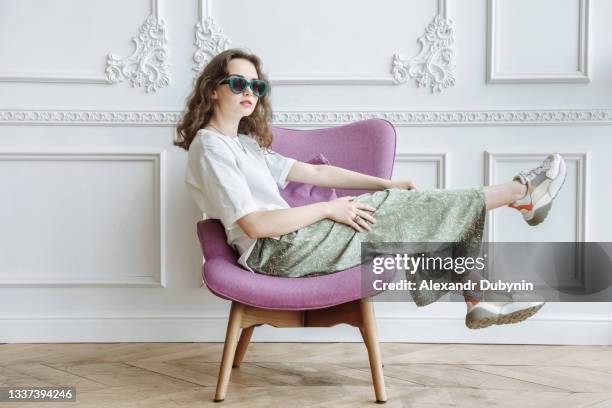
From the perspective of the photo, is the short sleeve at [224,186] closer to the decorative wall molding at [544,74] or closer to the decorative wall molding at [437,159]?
the decorative wall molding at [437,159]

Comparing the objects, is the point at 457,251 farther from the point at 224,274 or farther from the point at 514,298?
the point at 224,274

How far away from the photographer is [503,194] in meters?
2.02

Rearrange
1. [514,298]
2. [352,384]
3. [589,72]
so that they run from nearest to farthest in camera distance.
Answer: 1. [514,298]
2. [352,384]
3. [589,72]

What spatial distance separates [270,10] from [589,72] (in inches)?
52.9

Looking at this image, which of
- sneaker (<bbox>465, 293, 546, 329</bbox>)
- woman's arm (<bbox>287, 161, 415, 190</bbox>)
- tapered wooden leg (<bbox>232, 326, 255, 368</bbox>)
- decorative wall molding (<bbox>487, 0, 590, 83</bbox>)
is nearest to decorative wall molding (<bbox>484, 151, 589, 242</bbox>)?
decorative wall molding (<bbox>487, 0, 590, 83</bbox>)

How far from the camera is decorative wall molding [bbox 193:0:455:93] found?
9.30ft

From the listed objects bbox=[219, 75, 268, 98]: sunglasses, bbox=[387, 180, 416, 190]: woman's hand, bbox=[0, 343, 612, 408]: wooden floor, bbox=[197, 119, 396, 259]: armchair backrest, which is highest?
bbox=[219, 75, 268, 98]: sunglasses

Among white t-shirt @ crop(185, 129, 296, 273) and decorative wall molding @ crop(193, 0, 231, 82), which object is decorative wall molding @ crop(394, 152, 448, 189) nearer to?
white t-shirt @ crop(185, 129, 296, 273)

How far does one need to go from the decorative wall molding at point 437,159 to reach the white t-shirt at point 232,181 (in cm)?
67

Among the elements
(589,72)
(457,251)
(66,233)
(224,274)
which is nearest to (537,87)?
(589,72)

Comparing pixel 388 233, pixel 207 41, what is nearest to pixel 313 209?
pixel 388 233

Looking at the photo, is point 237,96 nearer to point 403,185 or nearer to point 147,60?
point 403,185

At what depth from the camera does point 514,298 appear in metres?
2.01

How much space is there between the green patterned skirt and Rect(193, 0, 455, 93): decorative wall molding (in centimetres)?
84
